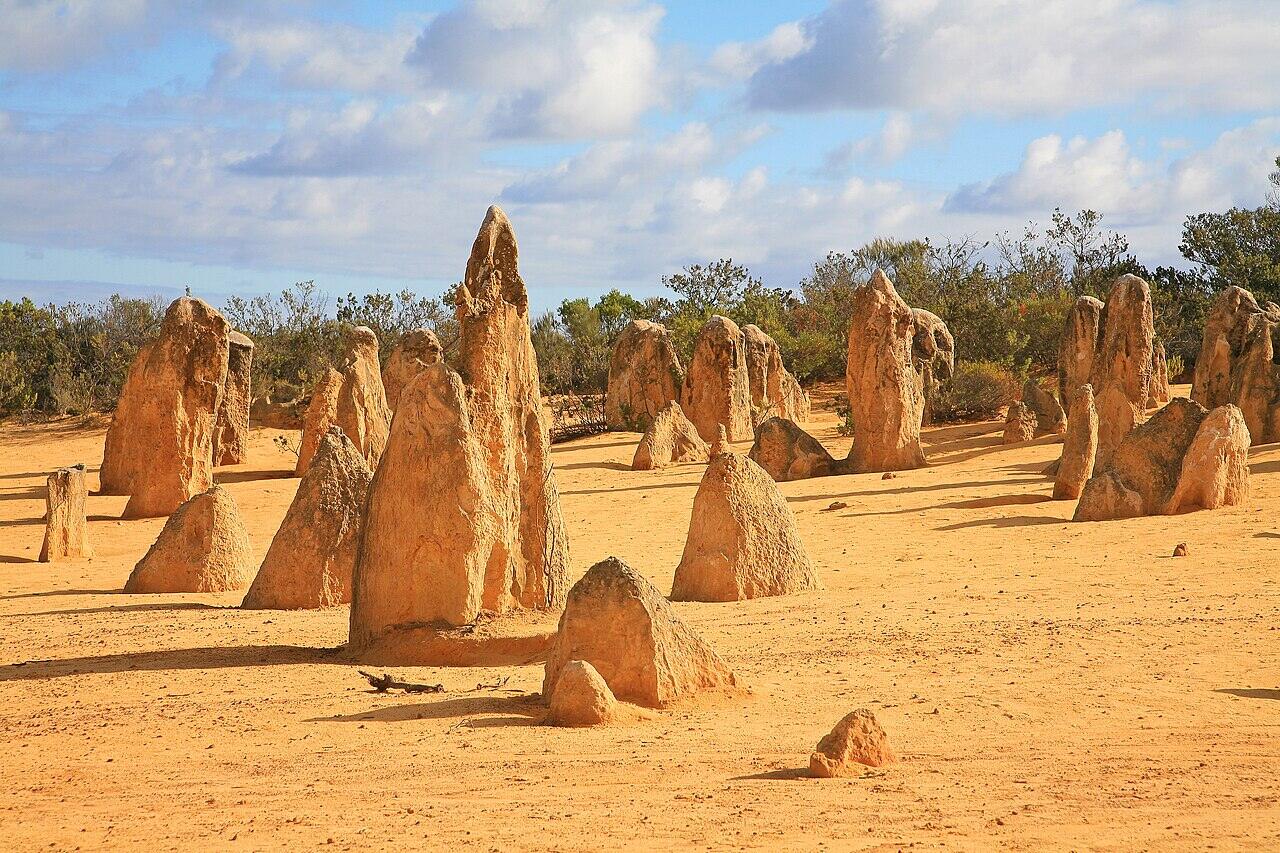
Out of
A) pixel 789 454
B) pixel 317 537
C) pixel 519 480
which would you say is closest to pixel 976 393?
pixel 789 454

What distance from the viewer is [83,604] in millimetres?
10164

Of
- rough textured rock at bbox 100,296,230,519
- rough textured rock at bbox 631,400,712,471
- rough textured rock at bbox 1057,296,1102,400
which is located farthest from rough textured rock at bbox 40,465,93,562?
rough textured rock at bbox 1057,296,1102,400

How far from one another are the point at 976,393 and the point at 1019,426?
542 centimetres

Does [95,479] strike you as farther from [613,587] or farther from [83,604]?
[613,587]

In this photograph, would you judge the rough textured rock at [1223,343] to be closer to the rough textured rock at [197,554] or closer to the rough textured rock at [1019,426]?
the rough textured rock at [1019,426]

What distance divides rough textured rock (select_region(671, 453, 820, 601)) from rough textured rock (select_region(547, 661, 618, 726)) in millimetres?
3322

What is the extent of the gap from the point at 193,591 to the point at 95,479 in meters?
10.2

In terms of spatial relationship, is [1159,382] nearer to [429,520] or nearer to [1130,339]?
[1130,339]

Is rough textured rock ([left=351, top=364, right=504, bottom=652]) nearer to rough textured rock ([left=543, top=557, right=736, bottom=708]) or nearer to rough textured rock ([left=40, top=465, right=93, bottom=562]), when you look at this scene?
rough textured rock ([left=543, top=557, right=736, bottom=708])

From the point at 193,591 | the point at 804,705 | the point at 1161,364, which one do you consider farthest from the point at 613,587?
the point at 1161,364

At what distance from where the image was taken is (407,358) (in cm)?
2188

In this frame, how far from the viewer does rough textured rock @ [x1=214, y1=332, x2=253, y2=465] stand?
21.4m

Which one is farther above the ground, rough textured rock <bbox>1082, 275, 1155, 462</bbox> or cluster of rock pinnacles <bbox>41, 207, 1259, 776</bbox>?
rough textured rock <bbox>1082, 275, 1155, 462</bbox>

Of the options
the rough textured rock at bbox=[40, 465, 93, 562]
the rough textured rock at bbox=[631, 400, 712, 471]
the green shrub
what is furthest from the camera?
the green shrub
